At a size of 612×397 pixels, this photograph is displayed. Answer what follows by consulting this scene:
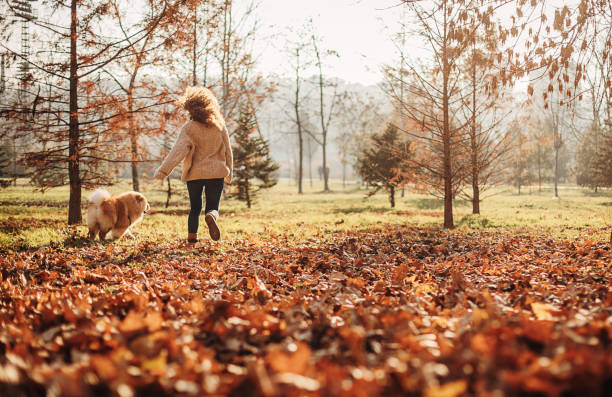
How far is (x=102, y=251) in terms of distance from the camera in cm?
482

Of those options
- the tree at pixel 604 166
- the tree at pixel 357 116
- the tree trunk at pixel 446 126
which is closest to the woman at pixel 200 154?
the tree trunk at pixel 446 126

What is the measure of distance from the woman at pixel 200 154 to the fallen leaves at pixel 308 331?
1673 mm

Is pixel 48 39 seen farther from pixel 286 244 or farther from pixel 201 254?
pixel 286 244

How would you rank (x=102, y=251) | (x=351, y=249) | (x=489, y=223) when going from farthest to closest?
1. (x=489, y=223)
2. (x=351, y=249)
3. (x=102, y=251)

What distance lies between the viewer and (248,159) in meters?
15.5

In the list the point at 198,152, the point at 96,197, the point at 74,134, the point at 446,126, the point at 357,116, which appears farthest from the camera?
the point at 357,116

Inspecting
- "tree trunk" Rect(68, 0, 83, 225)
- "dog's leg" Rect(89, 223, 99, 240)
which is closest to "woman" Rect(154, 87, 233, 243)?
"dog's leg" Rect(89, 223, 99, 240)

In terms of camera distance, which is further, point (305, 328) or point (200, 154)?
point (200, 154)

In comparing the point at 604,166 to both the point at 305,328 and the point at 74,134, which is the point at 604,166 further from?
the point at 305,328

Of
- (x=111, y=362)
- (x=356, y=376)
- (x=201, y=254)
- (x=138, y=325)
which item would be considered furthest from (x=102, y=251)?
(x=356, y=376)

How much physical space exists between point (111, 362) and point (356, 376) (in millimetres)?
869

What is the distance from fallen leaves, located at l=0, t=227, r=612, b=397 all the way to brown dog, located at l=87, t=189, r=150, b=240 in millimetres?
1587

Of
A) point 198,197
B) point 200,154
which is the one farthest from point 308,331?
point 200,154

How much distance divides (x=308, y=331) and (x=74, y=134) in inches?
283
